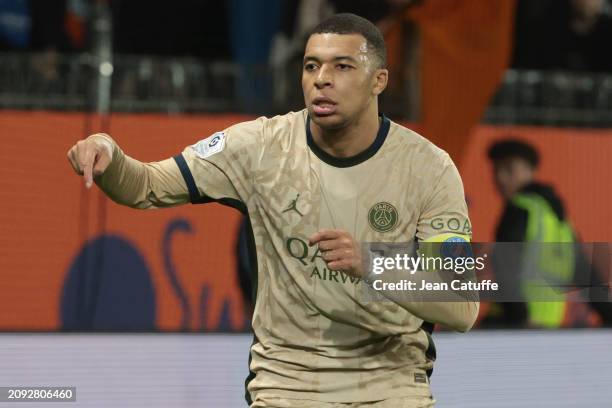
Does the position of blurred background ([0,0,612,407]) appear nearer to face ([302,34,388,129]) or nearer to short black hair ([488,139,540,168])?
short black hair ([488,139,540,168])

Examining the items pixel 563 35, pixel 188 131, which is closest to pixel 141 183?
pixel 188 131

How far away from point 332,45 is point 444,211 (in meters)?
0.70

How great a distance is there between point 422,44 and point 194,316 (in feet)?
8.09

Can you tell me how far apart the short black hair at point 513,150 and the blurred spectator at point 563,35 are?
1509mm

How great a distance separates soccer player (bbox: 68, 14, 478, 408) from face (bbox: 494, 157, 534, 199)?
4221 mm

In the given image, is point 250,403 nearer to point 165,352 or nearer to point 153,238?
point 165,352

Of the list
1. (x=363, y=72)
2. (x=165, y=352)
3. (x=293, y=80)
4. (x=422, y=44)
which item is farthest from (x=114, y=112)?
(x=363, y=72)

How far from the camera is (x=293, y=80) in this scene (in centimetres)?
891

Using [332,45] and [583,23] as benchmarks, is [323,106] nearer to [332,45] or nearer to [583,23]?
[332,45]

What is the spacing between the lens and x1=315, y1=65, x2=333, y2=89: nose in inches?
174

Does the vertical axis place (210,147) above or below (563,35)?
below

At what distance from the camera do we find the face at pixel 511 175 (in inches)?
346

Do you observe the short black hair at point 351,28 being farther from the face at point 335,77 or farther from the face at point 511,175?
the face at point 511,175

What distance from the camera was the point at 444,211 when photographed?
14.6 ft
